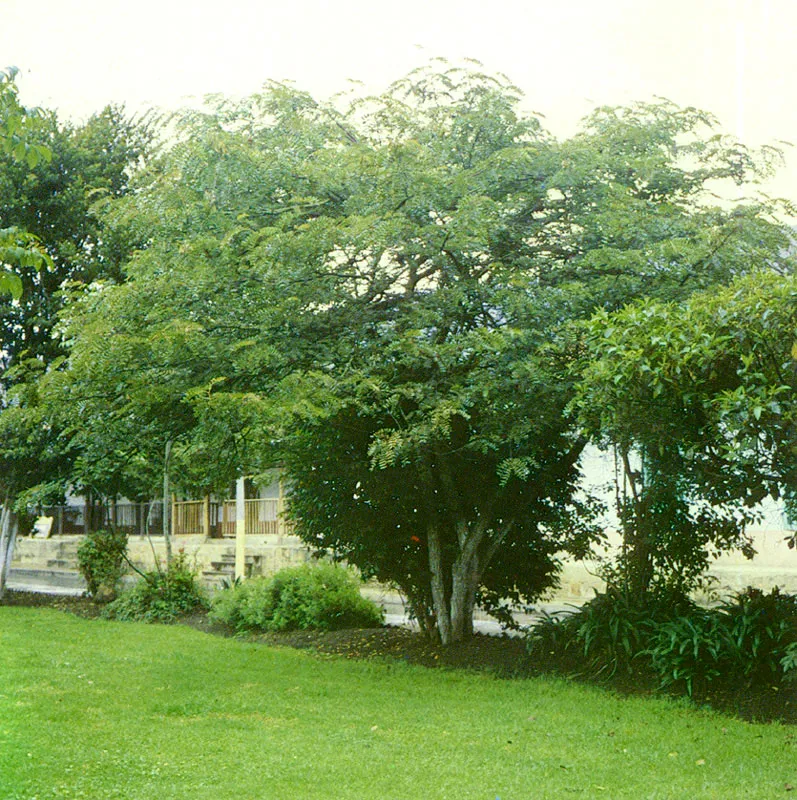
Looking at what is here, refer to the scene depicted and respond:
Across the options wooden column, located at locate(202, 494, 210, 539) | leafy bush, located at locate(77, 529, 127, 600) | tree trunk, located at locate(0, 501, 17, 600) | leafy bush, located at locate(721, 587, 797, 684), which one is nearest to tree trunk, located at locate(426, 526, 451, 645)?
leafy bush, located at locate(721, 587, 797, 684)

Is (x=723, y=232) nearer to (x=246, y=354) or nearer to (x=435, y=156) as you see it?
(x=435, y=156)

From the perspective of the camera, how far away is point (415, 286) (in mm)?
10445

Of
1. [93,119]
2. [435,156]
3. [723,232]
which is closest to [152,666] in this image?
[435,156]

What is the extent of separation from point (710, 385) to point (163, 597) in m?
11.3

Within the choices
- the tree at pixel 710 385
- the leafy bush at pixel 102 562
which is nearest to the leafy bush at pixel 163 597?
the leafy bush at pixel 102 562

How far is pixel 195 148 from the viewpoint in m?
9.84

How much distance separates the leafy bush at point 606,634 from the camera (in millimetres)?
9227

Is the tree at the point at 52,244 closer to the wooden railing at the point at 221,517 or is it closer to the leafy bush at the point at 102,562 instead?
the leafy bush at the point at 102,562

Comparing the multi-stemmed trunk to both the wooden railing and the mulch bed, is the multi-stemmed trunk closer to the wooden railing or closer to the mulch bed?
the mulch bed

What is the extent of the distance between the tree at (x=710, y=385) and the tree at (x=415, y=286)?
661 millimetres

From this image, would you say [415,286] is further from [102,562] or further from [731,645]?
[102,562]

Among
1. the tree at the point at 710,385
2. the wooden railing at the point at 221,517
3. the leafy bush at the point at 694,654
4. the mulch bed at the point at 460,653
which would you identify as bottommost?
the mulch bed at the point at 460,653

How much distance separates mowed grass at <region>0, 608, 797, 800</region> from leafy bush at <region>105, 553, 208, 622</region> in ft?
17.9

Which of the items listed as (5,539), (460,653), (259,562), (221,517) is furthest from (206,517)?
(460,653)
